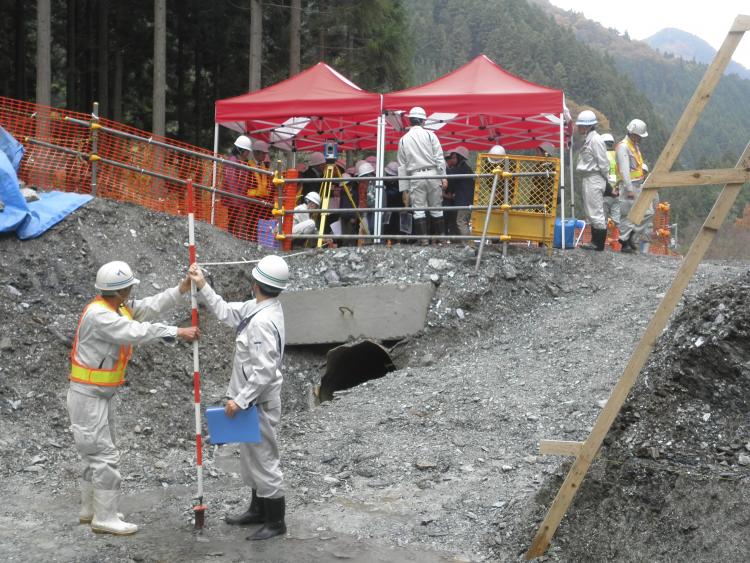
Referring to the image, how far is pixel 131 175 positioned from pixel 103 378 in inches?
285

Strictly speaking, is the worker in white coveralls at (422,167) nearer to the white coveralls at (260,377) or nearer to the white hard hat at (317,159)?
the white hard hat at (317,159)

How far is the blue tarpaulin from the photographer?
10094 millimetres

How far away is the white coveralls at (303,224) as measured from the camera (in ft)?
42.5

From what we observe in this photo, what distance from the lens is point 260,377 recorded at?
5938 mm

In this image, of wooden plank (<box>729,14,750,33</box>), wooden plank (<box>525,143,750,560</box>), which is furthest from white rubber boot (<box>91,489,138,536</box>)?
wooden plank (<box>729,14,750,33</box>)

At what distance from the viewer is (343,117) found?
15242 mm

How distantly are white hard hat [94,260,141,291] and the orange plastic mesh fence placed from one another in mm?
5997

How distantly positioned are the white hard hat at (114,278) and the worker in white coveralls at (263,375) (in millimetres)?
475

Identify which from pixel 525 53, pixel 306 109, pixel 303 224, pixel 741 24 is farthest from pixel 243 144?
pixel 525 53

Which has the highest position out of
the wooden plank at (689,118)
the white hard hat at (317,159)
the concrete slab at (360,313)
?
the wooden plank at (689,118)

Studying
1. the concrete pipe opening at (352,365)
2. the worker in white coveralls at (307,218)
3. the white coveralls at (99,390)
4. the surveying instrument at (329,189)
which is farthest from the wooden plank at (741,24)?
the worker in white coveralls at (307,218)

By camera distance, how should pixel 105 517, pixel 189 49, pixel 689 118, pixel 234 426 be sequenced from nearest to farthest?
pixel 689 118 → pixel 234 426 → pixel 105 517 → pixel 189 49

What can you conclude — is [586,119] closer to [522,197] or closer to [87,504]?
[522,197]

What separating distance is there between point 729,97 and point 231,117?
5008 inches
